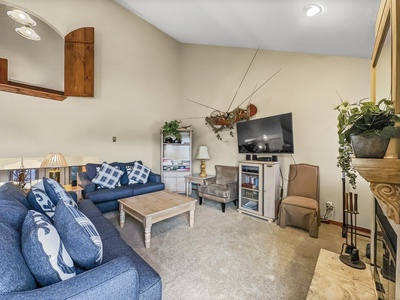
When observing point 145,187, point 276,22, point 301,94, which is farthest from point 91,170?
point 301,94

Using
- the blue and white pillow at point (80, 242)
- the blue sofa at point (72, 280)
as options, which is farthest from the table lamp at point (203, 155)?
the blue and white pillow at point (80, 242)

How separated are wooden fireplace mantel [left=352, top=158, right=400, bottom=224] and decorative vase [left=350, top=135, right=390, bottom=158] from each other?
5cm

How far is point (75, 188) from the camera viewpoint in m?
2.96

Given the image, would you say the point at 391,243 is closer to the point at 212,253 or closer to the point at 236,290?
the point at 236,290

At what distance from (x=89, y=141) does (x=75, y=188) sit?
109 centimetres

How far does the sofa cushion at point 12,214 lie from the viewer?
1.11 m

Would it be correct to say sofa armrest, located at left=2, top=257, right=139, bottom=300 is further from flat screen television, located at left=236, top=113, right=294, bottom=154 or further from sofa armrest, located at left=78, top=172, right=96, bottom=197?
flat screen television, located at left=236, top=113, right=294, bottom=154

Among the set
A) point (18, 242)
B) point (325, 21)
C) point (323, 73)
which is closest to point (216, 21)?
point (325, 21)

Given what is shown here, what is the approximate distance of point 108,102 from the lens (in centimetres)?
393

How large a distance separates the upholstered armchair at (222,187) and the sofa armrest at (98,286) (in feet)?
8.41

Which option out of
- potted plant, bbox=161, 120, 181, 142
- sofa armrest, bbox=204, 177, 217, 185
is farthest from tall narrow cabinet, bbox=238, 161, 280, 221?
potted plant, bbox=161, 120, 181, 142

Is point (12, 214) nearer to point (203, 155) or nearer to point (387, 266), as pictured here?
point (387, 266)

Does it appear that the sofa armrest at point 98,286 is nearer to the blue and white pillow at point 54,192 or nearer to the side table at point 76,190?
the blue and white pillow at point 54,192

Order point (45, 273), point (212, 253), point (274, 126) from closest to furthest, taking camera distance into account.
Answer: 1. point (45, 273)
2. point (212, 253)
3. point (274, 126)
